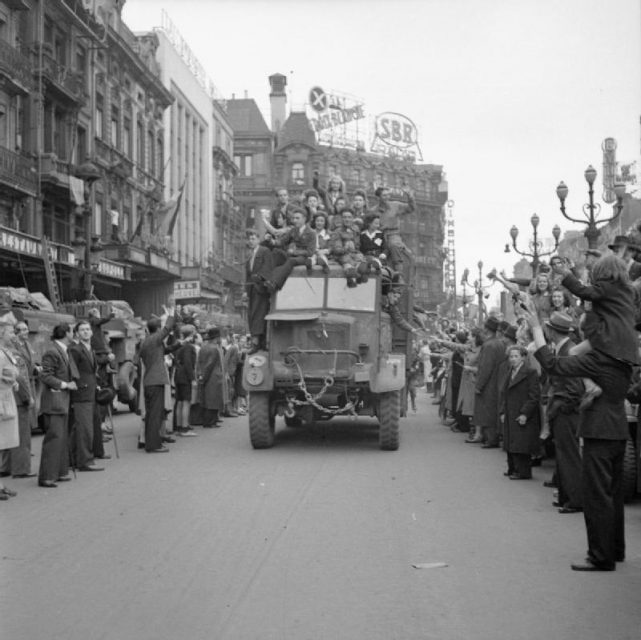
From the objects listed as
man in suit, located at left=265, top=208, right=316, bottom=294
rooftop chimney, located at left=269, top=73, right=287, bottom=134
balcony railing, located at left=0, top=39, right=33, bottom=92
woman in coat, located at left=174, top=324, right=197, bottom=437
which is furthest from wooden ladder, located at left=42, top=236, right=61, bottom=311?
rooftop chimney, located at left=269, top=73, right=287, bottom=134

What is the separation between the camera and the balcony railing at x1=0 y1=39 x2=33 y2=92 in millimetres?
30203

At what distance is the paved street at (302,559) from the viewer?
5.29 meters

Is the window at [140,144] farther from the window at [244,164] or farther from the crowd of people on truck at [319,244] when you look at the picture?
the window at [244,164]

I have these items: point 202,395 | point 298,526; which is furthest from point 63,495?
point 202,395

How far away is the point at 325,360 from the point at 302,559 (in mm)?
7149

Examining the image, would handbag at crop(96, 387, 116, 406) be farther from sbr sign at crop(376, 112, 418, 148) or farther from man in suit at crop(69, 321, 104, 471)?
sbr sign at crop(376, 112, 418, 148)

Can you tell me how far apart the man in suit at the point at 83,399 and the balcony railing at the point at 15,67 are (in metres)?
21.1

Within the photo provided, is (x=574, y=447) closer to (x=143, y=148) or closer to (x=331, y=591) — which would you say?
(x=331, y=591)

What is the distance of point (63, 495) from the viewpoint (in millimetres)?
9867

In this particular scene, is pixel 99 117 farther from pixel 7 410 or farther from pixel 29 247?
pixel 7 410

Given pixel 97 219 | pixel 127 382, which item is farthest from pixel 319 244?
pixel 97 219

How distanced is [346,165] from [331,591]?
84121 mm

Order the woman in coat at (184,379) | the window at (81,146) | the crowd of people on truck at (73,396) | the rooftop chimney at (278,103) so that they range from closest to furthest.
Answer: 1. the crowd of people on truck at (73,396)
2. the woman in coat at (184,379)
3. the window at (81,146)
4. the rooftop chimney at (278,103)

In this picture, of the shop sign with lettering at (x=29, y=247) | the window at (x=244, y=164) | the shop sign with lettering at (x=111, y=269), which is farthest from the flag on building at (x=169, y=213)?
the window at (x=244, y=164)
